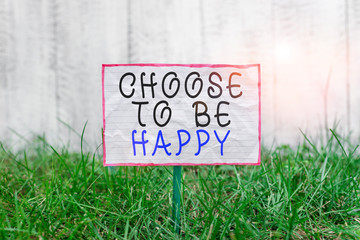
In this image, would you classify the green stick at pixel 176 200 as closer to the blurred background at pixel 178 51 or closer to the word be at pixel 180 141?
the word be at pixel 180 141

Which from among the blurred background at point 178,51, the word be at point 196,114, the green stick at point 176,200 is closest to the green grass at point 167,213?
the green stick at point 176,200

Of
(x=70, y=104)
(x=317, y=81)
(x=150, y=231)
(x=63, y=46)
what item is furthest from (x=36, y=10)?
(x=317, y=81)

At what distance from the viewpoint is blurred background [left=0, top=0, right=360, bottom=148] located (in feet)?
5.07

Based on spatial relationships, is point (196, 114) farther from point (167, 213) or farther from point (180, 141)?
point (167, 213)

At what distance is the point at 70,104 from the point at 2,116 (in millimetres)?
349

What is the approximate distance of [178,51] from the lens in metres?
1.56

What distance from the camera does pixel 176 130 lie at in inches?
31.2

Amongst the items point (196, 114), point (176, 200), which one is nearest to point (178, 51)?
point (196, 114)

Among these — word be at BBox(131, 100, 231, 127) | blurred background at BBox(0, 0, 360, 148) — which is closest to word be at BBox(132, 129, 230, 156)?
word be at BBox(131, 100, 231, 127)

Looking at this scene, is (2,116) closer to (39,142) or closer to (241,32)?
(39,142)

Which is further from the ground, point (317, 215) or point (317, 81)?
point (317, 81)

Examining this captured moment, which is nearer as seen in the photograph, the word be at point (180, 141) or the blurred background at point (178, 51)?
the word be at point (180, 141)

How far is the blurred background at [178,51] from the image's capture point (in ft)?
5.07

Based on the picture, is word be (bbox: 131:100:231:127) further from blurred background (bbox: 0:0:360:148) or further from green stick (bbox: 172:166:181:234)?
blurred background (bbox: 0:0:360:148)
